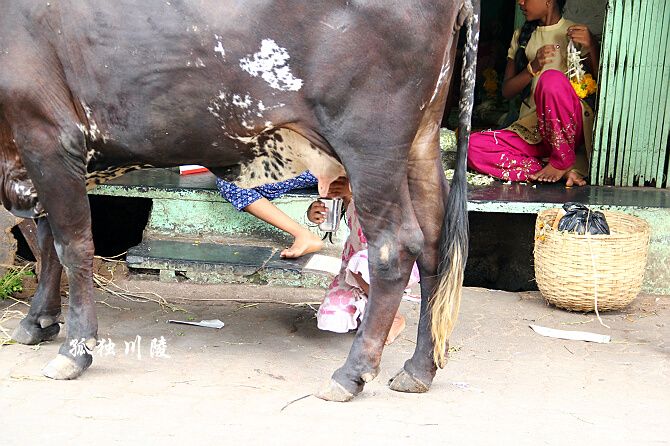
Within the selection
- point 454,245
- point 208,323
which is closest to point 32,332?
point 208,323

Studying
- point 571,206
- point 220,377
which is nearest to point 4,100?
point 220,377

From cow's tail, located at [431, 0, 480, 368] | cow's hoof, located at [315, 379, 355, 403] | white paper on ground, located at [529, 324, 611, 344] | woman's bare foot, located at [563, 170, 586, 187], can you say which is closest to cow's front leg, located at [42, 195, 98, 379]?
cow's hoof, located at [315, 379, 355, 403]

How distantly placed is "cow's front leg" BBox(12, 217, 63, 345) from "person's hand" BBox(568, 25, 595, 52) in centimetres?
378

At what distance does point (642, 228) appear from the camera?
17.1 feet

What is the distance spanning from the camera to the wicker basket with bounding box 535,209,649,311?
16.4ft

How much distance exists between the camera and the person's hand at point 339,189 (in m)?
4.32

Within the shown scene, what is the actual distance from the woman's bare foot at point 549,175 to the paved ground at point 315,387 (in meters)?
1.30

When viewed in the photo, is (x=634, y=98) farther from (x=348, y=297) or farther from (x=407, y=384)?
(x=407, y=384)

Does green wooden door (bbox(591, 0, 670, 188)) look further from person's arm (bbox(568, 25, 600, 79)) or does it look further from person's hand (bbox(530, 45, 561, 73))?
person's hand (bbox(530, 45, 561, 73))

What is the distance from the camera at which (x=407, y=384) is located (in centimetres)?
392

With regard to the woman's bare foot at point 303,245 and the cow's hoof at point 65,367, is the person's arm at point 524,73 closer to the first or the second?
the woman's bare foot at point 303,245

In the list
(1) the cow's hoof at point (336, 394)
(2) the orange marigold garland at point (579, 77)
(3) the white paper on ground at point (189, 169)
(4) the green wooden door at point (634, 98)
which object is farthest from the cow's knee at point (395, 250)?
(2) the orange marigold garland at point (579, 77)

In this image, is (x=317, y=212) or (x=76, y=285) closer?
(x=76, y=285)

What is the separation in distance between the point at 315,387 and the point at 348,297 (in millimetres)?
655
